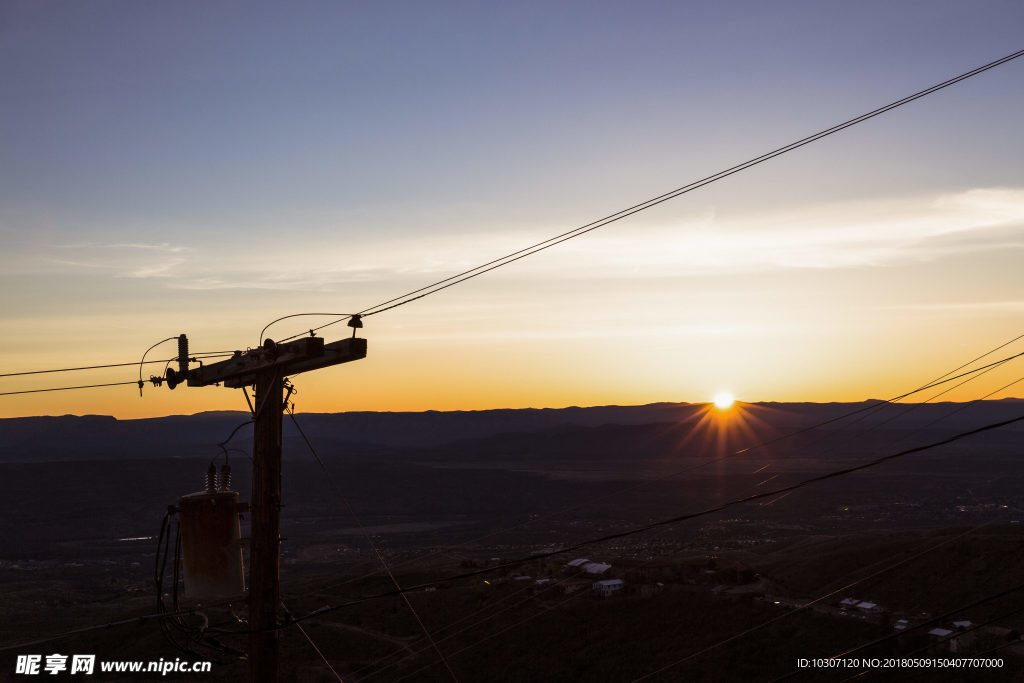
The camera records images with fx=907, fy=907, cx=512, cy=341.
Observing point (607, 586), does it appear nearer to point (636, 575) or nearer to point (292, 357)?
point (636, 575)

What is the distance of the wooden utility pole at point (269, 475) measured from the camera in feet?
39.8

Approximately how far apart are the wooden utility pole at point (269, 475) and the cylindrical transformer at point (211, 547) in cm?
80

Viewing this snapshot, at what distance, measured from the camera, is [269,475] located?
1245 centimetres

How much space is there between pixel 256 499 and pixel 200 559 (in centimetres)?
154

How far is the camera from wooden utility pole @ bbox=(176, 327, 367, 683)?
12125 mm

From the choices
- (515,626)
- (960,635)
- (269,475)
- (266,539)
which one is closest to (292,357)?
(269,475)

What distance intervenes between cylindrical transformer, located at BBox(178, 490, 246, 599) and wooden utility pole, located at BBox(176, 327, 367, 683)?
0.80 m

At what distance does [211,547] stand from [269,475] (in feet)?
5.44

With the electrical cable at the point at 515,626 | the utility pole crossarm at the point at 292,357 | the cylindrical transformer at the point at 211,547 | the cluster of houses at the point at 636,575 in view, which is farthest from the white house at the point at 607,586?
the utility pole crossarm at the point at 292,357

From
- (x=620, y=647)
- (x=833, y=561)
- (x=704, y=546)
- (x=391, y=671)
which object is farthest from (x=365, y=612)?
(x=704, y=546)

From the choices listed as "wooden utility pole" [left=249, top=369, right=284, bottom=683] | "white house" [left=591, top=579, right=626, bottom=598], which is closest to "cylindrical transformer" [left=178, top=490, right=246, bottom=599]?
"wooden utility pole" [left=249, top=369, right=284, bottom=683]

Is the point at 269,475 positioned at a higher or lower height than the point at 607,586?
higher

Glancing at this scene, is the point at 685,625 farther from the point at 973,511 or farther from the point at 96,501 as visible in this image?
the point at 96,501

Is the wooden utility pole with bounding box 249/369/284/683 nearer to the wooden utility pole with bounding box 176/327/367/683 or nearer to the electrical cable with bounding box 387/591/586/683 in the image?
the wooden utility pole with bounding box 176/327/367/683
